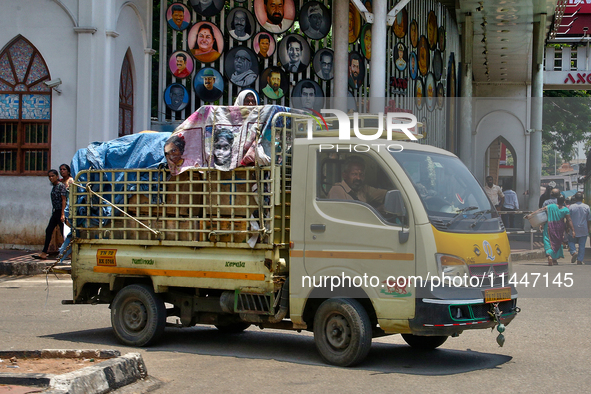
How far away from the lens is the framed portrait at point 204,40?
58.7ft

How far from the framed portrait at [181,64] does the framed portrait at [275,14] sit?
6.36ft

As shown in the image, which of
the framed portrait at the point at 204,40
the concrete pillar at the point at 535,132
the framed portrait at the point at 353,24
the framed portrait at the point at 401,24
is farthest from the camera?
the concrete pillar at the point at 535,132

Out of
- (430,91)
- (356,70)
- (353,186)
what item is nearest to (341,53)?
(356,70)

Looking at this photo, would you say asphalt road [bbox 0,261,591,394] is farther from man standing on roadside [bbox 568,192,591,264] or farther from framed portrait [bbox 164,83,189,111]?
framed portrait [bbox 164,83,189,111]

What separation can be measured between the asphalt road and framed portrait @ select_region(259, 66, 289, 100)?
903cm

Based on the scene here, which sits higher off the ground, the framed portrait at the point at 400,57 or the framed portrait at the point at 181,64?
the framed portrait at the point at 400,57

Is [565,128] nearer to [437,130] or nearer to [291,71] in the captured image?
[437,130]

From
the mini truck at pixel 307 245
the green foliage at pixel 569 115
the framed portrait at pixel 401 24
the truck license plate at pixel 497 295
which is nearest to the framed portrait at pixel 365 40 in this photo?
the framed portrait at pixel 401 24

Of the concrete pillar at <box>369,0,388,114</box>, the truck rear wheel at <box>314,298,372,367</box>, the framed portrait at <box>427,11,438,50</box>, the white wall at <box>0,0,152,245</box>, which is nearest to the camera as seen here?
the truck rear wheel at <box>314,298,372,367</box>

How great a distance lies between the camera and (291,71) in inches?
720

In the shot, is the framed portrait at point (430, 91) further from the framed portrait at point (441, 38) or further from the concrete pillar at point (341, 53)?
the concrete pillar at point (341, 53)

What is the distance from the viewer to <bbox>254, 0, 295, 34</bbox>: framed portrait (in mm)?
18062

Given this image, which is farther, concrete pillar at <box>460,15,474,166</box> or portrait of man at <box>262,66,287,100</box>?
concrete pillar at <box>460,15,474,166</box>

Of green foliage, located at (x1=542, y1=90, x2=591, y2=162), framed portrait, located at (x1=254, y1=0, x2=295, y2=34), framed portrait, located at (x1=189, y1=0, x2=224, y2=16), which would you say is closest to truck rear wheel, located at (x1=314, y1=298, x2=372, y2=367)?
framed portrait, located at (x1=254, y1=0, x2=295, y2=34)
